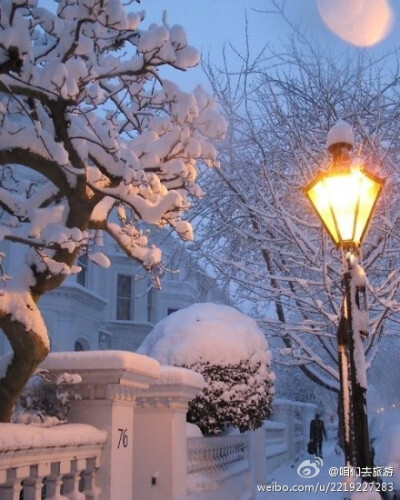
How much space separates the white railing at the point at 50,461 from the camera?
342 centimetres

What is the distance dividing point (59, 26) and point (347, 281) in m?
2.94

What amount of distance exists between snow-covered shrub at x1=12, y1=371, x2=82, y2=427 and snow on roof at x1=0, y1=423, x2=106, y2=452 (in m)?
0.27

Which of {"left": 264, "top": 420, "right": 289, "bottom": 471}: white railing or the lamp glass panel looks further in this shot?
{"left": 264, "top": 420, "right": 289, "bottom": 471}: white railing

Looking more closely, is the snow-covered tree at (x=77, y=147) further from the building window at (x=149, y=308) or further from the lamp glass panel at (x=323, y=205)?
the building window at (x=149, y=308)

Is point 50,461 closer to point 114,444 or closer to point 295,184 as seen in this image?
point 114,444

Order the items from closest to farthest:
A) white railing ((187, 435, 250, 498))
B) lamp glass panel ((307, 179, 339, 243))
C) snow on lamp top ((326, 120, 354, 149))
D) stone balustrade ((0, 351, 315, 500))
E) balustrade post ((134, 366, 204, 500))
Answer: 1. stone balustrade ((0, 351, 315, 500))
2. lamp glass panel ((307, 179, 339, 243))
3. snow on lamp top ((326, 120, 354, 149))
4. balustrade post ((134, 366, 204, 500))
5. white railing ((187, 435, 250, 498))

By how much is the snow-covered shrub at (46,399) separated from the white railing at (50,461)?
310 millimetres

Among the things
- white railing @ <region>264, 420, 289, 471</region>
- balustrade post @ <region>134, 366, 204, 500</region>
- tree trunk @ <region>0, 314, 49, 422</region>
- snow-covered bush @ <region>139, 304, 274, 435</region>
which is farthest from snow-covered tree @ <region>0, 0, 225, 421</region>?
white railing @ <region>264, 420, 289, 471</region>

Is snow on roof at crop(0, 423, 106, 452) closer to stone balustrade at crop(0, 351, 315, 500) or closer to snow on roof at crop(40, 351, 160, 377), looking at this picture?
stone balustrade at crop(0, 351, 315, 500)

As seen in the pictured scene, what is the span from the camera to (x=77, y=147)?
14.7 feet

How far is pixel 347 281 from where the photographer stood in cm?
480

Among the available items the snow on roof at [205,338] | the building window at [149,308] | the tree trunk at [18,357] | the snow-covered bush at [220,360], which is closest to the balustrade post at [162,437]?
the tree trunk at [18,357]

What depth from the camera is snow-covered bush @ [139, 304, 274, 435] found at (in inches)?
330

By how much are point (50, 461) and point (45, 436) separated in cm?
27
